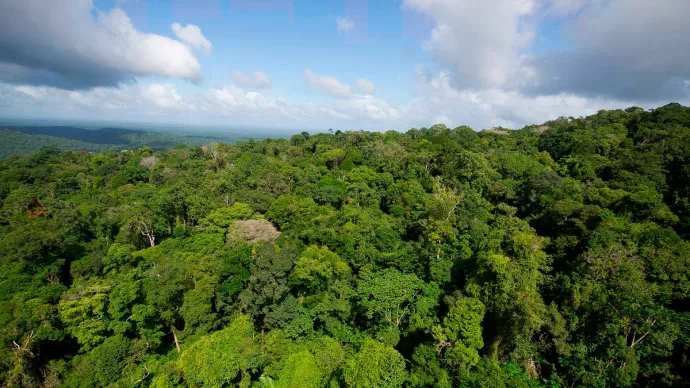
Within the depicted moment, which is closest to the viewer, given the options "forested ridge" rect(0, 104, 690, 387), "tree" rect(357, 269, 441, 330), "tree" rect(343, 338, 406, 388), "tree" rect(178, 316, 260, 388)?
"tree" rect(343, 338, 406, 388)

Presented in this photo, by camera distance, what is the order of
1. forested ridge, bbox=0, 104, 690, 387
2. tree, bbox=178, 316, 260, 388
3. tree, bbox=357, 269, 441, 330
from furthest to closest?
1. tree, bbox=357, 269, 441, 330
2. forested ridge, bbox=0, 104, 690, 387
3. tree, bbox=178, 316, 260, 388

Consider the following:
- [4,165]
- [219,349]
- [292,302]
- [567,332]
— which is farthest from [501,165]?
[4,165]

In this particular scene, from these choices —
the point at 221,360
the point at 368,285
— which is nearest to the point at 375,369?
the point at 368,285

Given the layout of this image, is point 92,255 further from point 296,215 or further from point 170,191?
point 296,215

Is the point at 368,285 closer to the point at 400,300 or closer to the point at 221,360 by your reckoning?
the point at 400,300

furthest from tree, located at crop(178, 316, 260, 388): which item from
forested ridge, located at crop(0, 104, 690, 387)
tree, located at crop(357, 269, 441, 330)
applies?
tree, located at crop(357, 269, 441, 330)

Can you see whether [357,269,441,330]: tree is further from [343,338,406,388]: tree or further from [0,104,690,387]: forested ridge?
[343,338,406,388]: tree

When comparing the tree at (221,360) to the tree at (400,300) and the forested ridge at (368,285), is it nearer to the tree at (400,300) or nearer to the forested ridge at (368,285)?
the forested ridge at (368,285)

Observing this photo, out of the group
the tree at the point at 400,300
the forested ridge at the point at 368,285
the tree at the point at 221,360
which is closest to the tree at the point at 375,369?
the forested ridge at the point at 368,285

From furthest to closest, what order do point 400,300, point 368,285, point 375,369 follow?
point 368,285 → point 400,300 → point 375,369

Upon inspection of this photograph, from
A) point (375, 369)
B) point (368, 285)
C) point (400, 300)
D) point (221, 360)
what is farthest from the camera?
point (368, 285)
